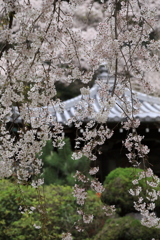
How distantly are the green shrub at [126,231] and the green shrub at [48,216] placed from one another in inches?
15.1

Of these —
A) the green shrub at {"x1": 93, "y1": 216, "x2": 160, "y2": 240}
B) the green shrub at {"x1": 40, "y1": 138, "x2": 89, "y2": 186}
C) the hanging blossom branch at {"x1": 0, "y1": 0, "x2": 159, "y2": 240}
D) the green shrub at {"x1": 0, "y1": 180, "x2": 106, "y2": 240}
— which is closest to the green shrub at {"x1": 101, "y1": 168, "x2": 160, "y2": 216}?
the green shrub at {"x1": 93, "y1": 216, "x2": 160, "y2": 240}

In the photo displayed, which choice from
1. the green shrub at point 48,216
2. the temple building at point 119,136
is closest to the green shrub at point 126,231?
the green shrub at point 48,216

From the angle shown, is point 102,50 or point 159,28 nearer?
point 102,50

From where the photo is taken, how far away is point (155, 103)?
23.9 feet

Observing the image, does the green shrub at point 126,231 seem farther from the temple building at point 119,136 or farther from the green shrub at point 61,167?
the temple building at point 119,136

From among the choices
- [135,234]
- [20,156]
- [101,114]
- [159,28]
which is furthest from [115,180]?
[159,28]

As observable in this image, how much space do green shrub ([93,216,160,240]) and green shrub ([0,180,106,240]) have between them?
384 mm

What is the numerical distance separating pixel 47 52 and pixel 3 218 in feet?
8.46

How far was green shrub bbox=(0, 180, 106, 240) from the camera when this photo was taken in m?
3.80

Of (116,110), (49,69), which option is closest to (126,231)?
(49,69)

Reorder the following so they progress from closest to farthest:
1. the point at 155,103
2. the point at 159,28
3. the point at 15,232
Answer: the point at 15,232
the point at 155,103
the point at 159,28

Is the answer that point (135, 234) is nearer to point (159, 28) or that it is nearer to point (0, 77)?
point (0, 77)

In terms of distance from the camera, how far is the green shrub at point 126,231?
11.2 feet

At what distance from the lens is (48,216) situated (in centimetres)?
381
